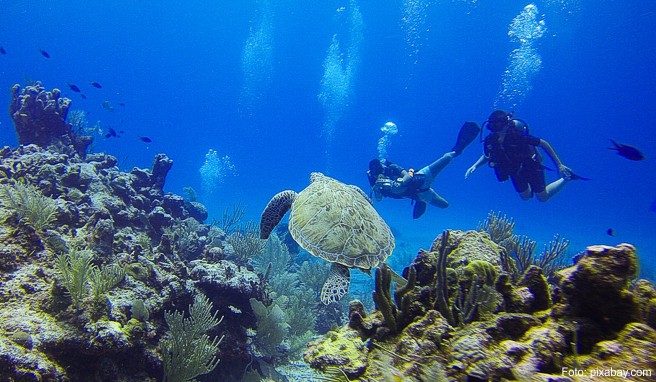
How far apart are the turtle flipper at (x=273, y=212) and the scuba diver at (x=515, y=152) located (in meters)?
6.80

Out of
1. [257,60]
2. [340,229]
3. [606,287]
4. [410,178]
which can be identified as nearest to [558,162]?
[410,178]

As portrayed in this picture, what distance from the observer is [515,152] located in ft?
33.1

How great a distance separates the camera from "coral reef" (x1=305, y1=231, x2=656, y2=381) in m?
1.85

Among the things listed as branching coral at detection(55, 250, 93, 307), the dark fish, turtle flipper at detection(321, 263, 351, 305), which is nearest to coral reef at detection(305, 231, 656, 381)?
turtle flipper at detection(321, 263, 351, 305)

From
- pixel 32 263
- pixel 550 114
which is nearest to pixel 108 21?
pixel 32 263

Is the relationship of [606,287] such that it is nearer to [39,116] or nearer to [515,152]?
[515,152]

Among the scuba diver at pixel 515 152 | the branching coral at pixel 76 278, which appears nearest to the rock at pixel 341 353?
the branching coral at pixel 76 278

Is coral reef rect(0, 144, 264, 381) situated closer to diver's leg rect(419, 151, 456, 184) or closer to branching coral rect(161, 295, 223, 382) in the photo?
branching coral rect(161, 295, 223, 382)

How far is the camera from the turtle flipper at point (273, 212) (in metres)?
6.08

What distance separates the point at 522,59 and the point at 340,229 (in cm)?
13126

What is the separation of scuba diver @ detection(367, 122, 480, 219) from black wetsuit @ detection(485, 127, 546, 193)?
287cm

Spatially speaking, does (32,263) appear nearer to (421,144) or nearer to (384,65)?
(384,65)

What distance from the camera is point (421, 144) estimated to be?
156125 mm

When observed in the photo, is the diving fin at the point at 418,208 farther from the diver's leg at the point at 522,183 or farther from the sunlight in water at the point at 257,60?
the sunlight in water at the point at 257,60
